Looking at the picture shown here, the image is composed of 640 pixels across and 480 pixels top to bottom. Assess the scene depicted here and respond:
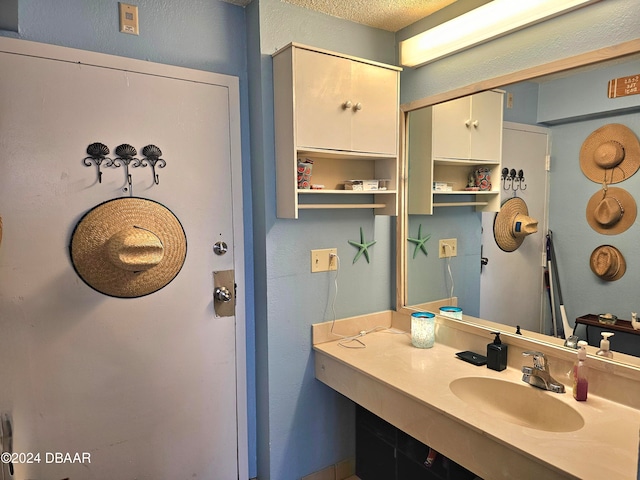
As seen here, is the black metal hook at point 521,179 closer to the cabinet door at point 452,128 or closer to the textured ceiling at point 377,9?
the cabinet door at point 452,128

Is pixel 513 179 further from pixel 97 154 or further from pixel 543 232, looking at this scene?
pixel 97 154

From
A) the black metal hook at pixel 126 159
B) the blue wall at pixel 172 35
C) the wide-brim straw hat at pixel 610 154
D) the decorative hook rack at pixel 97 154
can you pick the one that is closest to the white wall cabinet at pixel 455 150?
the wide-brim straw hat at pixel 610 154

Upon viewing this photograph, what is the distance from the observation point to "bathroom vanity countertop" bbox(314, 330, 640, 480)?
1.17 m

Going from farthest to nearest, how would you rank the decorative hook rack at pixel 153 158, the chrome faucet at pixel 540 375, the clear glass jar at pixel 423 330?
the clear glass jar at pixel 423 330 < the decorative hook rack at pixel 153 158 < the chrome faucet at pixel 540 375

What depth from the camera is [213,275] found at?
1946 mm

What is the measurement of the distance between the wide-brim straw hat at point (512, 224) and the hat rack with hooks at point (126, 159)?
145cm

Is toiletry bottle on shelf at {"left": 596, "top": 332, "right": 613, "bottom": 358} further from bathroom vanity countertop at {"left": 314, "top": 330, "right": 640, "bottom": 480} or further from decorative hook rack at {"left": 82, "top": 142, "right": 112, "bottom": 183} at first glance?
decorative hook rack at {"left": 82, "top": 142, "right": 112, "bottom": 183}

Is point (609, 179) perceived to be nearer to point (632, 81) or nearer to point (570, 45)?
point (632, 81)

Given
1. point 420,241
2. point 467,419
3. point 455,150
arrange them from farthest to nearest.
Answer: point 420,241
point 455,150
point 467,419

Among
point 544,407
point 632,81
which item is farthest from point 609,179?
point 544,407

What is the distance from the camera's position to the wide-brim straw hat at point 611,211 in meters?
1.45

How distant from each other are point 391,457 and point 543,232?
120cm

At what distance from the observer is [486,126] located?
6.20 ft

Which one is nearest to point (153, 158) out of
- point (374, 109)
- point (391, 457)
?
point (374, 109)
